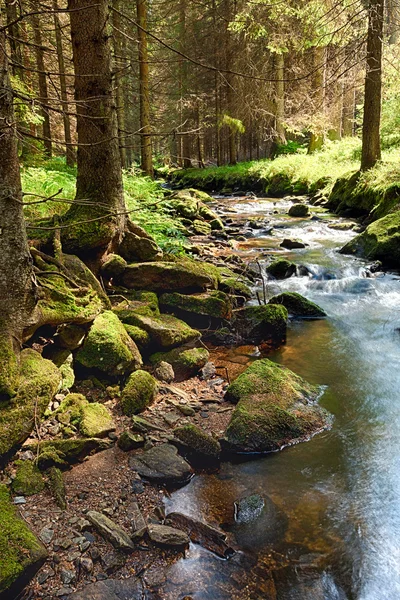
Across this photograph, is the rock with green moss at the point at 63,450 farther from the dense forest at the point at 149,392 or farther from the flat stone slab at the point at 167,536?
the flat stone slab at the point at 167,536

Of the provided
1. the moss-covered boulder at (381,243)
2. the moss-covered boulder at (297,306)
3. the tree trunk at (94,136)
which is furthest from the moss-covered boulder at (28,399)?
the moss-covered boulder at (381,243)

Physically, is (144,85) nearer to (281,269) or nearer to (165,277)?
(281,269)

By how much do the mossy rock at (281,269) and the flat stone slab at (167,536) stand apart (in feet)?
23.9

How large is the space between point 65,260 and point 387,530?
4.53 metres

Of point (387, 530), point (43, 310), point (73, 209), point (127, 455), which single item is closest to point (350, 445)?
point (387, 530)

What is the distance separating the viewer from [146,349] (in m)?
5.69

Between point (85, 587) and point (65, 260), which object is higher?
point (65, 260)

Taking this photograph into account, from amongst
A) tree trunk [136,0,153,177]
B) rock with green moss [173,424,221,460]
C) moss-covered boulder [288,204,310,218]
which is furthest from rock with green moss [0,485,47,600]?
moss-covered boulder [288,204,310,218]

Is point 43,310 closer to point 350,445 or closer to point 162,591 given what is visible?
point 162,591

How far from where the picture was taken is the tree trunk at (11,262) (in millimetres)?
3576

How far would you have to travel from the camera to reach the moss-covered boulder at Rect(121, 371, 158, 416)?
4.60 m

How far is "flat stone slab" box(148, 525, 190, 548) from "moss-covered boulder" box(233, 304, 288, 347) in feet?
12.3

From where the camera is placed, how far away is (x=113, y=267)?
21.4 feet

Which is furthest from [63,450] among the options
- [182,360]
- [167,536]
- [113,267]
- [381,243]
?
[381,243]
